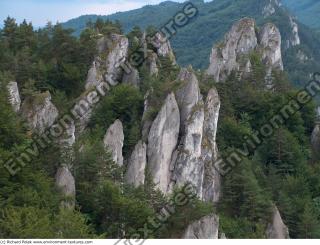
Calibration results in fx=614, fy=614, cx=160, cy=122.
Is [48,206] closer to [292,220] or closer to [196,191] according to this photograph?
[196,191]

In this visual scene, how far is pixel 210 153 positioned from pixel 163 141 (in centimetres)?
447

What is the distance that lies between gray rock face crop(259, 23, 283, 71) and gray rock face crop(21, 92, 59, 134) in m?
31.9

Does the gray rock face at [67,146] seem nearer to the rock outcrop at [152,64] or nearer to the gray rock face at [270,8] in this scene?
the rock outcrop at [152,64]

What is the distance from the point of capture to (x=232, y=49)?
60.1 m

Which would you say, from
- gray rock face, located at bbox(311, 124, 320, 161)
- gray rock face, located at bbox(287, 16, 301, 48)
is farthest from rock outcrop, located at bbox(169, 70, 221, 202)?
gray rock face, located at bbox(287, 16, 301, 48)

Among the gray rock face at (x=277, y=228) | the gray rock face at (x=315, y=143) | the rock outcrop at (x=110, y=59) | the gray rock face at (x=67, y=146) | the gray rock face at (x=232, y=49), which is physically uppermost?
the rock outcrop at (x=110, y=59)

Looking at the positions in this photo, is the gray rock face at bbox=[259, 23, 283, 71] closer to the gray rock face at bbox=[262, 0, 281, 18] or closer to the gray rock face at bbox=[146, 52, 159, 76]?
the gray rock face at bbox=[146, 52, 159, 76]

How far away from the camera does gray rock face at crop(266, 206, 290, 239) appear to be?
39281 millimetres

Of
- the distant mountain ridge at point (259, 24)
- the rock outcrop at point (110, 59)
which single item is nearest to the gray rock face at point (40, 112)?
the rock outcrop at point (110, 59)

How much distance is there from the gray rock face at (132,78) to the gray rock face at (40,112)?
992cm

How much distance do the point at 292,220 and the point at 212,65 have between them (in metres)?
18.7

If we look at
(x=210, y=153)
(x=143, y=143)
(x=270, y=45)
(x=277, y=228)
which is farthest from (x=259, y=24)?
(x=143, y=143)

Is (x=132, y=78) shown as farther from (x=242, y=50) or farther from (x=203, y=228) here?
(x=242, y=50)

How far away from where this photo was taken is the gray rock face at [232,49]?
5503 centimetres
